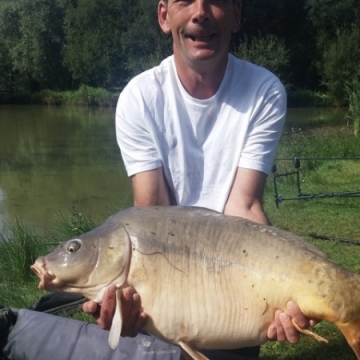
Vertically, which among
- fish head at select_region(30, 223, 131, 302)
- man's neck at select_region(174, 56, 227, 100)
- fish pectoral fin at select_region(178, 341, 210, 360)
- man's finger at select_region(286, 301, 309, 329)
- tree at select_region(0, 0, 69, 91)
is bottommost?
tree at select_region(0, 0, 69, 91)

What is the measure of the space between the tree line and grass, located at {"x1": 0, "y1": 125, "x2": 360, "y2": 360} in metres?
20.0

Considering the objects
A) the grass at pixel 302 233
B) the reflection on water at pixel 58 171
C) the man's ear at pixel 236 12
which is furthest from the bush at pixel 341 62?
the man's ear at pixel 236 12

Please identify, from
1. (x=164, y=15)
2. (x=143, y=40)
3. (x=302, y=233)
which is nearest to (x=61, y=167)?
(x=302, y=233)

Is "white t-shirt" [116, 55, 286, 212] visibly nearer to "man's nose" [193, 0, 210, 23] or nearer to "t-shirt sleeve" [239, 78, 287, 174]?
"t-shirt sleeve" [239, 78, 287, 174]

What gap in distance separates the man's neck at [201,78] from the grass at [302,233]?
49.2 inches

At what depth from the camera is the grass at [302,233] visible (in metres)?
2.66

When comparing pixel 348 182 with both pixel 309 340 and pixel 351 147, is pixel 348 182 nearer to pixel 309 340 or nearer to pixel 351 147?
pixel 351 147

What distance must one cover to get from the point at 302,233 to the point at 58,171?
6809mm

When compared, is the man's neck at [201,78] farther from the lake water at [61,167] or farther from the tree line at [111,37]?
the tree line at [111,37]

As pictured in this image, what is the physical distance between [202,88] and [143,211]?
1.73ft

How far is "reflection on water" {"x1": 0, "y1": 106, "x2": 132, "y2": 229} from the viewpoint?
7.62m

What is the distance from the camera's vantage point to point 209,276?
146 centimetres

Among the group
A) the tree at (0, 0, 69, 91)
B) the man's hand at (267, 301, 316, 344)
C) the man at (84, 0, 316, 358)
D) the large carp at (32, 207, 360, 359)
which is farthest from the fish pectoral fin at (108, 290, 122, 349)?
the tree at (0, 0, 69, 91)

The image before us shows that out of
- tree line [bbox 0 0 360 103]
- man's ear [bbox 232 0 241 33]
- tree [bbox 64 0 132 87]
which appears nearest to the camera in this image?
man's ear [bbox 232 0 241 33]
